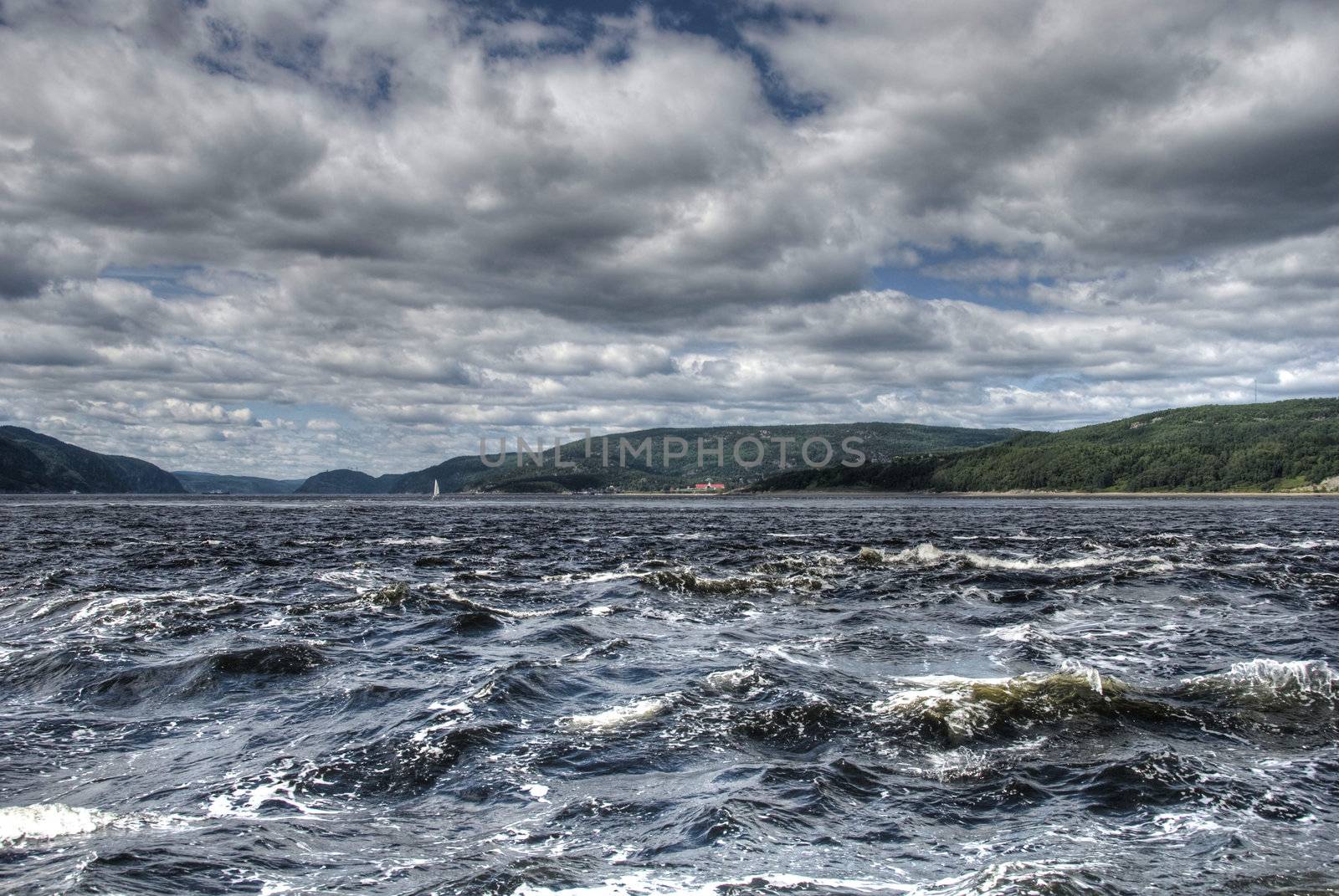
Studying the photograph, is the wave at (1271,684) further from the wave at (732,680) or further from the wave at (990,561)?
the wave at (990,561)

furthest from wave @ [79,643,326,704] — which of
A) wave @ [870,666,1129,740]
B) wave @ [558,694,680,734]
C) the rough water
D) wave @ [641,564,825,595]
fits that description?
wave @ [641,564,825,595]

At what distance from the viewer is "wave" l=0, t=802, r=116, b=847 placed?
30.8ft

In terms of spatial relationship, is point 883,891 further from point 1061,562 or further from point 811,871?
point 1061,562

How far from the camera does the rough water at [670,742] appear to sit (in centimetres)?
866

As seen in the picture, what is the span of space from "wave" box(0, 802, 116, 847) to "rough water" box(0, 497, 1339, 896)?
5cm

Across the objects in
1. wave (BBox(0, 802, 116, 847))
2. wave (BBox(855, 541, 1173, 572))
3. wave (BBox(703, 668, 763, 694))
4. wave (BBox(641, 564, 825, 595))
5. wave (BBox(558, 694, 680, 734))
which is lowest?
wave (BBox(855, 541, 1173, 572))

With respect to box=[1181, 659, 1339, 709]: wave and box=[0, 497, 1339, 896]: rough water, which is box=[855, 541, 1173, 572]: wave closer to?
box=[0, 497, 1339, 896]: rough water

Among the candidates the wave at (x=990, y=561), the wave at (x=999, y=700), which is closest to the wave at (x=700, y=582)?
the wave at (x=990, y=561)

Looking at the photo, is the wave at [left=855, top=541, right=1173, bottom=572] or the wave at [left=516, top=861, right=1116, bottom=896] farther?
the wave at [left=855, top=541, right=1173, bottom=572]

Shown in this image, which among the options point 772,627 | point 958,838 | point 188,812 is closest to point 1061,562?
point 772,627

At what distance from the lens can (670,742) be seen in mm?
13117

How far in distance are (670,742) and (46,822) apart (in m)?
8.18

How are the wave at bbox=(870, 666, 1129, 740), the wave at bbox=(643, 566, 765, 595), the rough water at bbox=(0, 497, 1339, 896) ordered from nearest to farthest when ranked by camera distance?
the rough water at bbox=(0, 497, 1339, 896)
the wave at bbox=(870, 666, 1129, 740)
the wave at bbox=(643, 566, 765, 595)

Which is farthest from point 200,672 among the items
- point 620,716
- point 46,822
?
point 620,716
